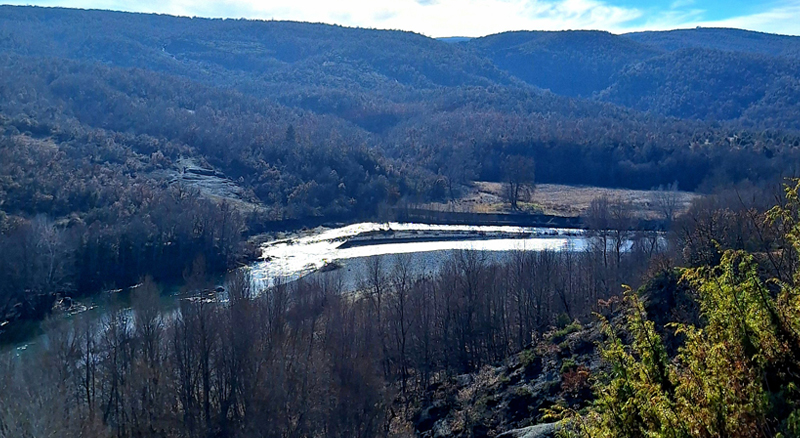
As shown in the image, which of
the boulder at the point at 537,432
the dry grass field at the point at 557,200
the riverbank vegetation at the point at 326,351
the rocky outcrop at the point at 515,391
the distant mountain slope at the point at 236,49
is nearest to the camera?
the boulder at the point at 537,432

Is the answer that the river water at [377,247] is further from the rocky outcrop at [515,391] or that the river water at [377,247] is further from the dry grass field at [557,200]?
the rocky outcrop at [515,391]

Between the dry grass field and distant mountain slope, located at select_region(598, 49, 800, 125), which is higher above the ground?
distant mountain slope, located at select_region(598, 49, 800, 125)

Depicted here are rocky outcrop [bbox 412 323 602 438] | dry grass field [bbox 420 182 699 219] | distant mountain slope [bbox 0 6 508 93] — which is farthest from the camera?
distant mountain slope [bbox 0 6 508 93]

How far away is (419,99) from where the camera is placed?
155125 mm

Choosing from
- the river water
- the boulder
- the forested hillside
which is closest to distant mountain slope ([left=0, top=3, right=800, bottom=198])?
the forested hillside

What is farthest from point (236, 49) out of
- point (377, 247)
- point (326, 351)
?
point (326, 351)

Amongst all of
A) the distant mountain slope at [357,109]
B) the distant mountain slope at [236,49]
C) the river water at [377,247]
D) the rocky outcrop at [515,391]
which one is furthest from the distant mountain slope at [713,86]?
the rocky outcrop at [515,391]

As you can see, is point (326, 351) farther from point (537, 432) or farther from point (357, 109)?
point (357, 109)

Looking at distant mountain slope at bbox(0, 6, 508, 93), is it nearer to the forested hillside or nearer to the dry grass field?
the forested hillside

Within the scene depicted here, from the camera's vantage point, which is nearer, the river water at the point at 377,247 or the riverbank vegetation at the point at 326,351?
the riverbank vegetation at the point at 326,351

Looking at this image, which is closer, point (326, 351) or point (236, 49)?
point (326, 351)

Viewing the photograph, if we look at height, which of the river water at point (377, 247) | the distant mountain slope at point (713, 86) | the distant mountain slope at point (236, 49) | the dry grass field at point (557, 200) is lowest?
the river water at point (377, 247)

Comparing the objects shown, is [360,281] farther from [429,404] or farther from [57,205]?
[57,205]

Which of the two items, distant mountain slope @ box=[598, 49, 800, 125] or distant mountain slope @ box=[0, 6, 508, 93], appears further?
distant mountain slope @ box=[0, 6, 508, 93]
